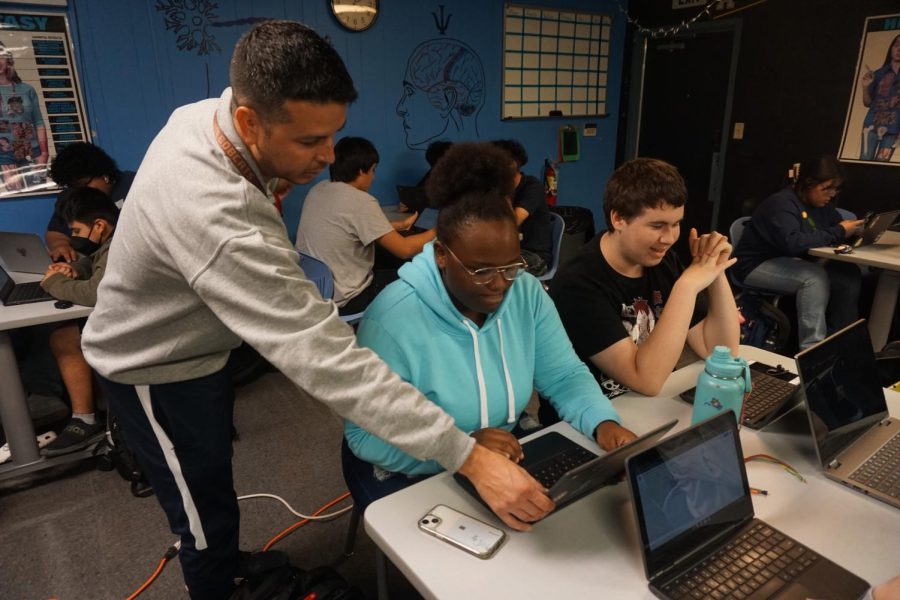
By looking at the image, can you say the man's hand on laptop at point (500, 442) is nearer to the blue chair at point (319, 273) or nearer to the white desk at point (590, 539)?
the white desk at point (590, 539)

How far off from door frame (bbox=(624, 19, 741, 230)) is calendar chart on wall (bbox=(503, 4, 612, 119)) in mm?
297

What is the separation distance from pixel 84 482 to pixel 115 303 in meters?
1.58

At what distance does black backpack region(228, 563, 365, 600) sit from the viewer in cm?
123

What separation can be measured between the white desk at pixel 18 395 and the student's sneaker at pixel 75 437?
0.12 ft

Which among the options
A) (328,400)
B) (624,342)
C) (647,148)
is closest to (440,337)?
(328,400)

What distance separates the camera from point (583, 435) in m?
1.30

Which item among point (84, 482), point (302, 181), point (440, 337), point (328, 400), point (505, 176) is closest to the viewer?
point (328, 400)

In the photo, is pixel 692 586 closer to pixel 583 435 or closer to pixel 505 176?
pixel 583 435

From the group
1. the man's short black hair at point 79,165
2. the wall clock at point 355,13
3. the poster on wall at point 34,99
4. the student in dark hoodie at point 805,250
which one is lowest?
the student in dark hoodie at point 805,250

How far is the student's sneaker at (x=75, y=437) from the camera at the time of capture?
7.71 ft

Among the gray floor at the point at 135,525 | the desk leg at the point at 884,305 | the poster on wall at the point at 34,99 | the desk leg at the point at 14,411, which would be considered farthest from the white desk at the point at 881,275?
the poster on wall at the point at 34,99

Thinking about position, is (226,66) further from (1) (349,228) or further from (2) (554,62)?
(2) (554,62)

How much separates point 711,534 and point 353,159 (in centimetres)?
238

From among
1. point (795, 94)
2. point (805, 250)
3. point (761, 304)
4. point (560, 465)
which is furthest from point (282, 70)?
point (795, 94)
